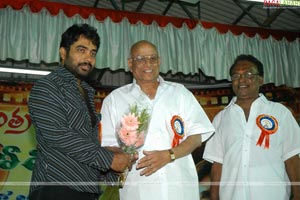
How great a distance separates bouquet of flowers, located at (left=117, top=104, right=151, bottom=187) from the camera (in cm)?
225

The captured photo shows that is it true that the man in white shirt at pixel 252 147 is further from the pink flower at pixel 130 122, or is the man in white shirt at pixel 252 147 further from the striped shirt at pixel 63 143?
the striped shirt at pixel 63 143

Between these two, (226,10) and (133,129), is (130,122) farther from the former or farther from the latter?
(226,10)

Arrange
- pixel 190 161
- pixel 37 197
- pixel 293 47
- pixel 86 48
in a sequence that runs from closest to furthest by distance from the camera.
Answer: pixel 37 197 → pixel 86 48 → pixel 190 161 → pixel 293 47

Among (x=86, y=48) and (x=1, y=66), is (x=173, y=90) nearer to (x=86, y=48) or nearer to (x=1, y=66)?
(x=86, y=48)

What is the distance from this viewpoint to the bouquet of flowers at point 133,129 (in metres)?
2.25

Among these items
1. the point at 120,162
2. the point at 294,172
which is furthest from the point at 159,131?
the point at 294,172

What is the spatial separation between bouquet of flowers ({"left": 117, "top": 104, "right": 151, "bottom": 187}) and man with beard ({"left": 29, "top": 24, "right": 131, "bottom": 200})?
87mm

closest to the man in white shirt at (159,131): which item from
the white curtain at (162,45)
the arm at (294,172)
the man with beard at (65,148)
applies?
the man with beard at (65,148)

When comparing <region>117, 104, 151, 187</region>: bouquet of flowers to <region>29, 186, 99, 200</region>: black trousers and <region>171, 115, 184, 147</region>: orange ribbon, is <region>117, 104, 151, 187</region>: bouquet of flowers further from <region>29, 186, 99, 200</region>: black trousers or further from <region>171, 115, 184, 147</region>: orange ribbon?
<region>29, 186, 99, 200</region>: black trousers

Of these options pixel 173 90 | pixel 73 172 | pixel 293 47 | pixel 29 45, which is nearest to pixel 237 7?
pixel 293 47

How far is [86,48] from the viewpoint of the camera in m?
2.36

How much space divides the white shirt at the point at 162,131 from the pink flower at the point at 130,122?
135mm

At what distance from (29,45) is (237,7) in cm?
426

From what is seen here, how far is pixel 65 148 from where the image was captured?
1.98 meters
